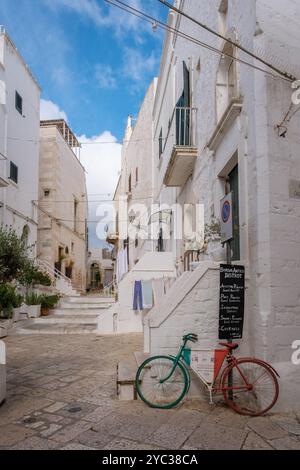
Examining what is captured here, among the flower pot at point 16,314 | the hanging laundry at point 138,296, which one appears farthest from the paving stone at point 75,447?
the flower pot at point 16,314

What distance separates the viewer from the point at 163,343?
5031mm

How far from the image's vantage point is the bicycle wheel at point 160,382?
475 cm

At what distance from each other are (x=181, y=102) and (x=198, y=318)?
626 cm

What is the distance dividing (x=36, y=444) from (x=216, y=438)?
1658mm

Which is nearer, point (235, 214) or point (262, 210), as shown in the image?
point (262, 210)

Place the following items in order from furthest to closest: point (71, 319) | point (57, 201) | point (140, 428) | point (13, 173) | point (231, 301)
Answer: point (57, 201) → point (13, 173) → point (71, 319) → point (231, 301) → point (140, 428)

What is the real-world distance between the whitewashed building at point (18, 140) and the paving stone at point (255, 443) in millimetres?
11823

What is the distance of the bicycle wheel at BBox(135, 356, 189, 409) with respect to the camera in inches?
187

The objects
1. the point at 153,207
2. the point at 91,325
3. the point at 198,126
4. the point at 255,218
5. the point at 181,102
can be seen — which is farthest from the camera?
the point at 153,207

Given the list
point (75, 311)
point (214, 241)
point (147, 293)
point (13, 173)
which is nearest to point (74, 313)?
point (75, 311)

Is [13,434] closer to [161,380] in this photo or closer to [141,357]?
[161,380]

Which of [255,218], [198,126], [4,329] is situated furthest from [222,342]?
[4,329]

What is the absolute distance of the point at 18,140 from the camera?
54.8ft
